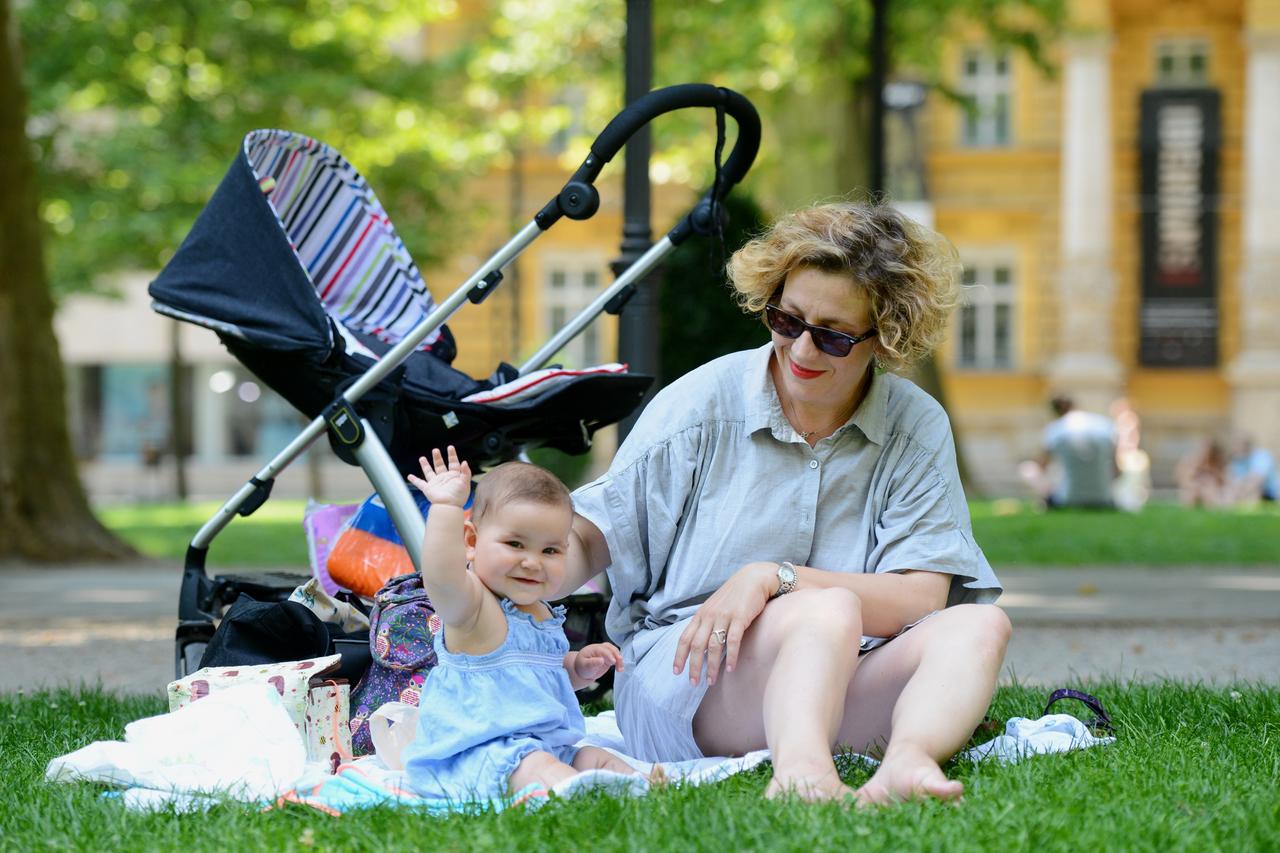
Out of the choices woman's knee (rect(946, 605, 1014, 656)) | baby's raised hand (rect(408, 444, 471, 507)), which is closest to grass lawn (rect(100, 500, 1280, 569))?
baby's raised hand (rect(408, 444, 471, 507))

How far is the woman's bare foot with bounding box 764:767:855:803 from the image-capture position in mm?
2939

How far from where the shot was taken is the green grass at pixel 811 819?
276cm

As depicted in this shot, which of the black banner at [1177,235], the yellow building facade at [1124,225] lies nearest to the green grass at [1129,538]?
the yellow building facade at [1124,225]

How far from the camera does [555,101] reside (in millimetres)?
26594

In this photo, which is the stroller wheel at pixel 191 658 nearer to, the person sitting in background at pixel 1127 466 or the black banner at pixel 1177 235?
the person sitting in background at pixel 1127 466

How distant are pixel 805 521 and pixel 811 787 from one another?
71cm

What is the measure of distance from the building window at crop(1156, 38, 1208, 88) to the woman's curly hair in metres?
24.2

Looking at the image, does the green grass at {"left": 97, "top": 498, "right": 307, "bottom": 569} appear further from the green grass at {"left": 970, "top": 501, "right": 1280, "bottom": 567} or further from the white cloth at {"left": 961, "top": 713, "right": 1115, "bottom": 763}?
the white cloth at {"left": 961, "top": 713, "right": 1115, "bottom": 763}

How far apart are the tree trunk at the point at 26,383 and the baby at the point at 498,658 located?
7546mm

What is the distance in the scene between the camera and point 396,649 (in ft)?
12.0

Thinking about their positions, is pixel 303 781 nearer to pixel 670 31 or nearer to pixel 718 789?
pixel 718 789

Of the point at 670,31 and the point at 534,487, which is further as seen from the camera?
the point at 670,31

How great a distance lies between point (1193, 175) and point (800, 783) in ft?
80.1

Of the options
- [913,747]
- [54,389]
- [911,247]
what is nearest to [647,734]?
[913,747]
